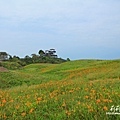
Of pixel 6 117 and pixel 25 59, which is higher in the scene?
pixel 25 59

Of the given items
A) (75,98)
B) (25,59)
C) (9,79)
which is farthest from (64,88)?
(25,59)

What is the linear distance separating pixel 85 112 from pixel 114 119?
66 cm

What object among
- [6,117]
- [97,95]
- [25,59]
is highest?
[25,59]

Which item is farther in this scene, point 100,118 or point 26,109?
point 26,109

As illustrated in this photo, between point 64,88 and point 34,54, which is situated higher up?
point 34,54

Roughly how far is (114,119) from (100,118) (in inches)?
10.6

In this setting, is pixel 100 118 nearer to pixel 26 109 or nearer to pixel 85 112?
pixel 85 112

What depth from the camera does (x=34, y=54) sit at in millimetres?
68812

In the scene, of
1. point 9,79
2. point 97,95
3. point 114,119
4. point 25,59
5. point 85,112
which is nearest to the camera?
point 114,119

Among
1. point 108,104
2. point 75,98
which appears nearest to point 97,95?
point 75,98

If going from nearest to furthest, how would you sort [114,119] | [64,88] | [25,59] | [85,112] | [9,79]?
[114,119]
[85,112]
[64,88]
[9,79]
[25,59]

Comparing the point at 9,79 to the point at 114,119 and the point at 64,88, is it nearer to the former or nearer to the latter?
the point at 64,88

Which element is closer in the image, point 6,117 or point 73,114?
point 73,114

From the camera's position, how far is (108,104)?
16.8ft
